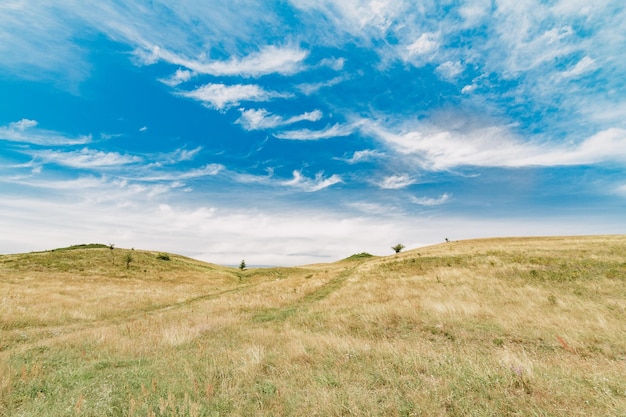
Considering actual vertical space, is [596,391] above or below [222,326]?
above

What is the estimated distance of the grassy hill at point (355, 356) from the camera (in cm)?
502

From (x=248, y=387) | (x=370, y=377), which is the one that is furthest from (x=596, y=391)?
(x=248, y=387)

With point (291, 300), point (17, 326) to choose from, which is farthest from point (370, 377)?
point (17, 326)

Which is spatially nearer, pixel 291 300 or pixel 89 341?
pixel 89 341

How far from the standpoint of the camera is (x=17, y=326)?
16.0 metres

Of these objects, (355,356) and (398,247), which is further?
(398,247)

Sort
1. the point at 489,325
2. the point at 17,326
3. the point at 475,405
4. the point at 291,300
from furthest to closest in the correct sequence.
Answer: the point at 291,300
the point at 17,326
the point at 489,325
the point at 475,405

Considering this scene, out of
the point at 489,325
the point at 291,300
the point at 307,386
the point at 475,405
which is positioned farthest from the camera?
the point at 291,300

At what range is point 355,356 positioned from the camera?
7602 mm

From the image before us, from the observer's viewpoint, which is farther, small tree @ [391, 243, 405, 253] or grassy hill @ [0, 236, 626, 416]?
small tree @ [391, 243, 405, 253]

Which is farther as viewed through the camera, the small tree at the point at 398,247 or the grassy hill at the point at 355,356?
the small tree at the point at 398,247

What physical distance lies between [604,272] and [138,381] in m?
28.3

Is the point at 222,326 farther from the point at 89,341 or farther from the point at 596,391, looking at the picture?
the point at 596,391

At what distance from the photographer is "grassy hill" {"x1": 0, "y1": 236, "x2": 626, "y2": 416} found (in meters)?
5.02
